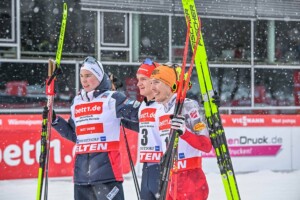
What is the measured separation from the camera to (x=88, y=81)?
6066 mm

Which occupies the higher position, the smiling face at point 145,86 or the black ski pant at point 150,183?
the smiling face at point 145,86

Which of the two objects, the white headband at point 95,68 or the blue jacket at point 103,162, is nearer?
the blue jacket at point 103,162

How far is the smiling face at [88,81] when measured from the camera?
6078mm

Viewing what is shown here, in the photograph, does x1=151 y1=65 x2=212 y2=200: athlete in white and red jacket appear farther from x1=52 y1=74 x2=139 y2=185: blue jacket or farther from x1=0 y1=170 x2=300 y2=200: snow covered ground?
x1=0 y1=170 x2=300 y2=200: snow covered ground

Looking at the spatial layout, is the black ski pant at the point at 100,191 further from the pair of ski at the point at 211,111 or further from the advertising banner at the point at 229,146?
the advertising banner at the point at 229,146

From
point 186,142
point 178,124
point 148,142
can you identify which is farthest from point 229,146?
point 178,124

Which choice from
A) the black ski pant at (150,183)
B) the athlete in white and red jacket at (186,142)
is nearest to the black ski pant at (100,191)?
the black ski pant at (150,183)

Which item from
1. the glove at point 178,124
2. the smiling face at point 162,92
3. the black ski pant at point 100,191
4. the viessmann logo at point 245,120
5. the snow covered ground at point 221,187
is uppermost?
the smiling face at point 162,92

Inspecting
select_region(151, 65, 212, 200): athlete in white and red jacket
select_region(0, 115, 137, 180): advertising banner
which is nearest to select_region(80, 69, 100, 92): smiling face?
select_region(151, 65, 212, 200): athlete in white and red jacket

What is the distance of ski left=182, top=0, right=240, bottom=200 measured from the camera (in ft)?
15.7

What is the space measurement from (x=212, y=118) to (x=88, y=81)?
5.06ft

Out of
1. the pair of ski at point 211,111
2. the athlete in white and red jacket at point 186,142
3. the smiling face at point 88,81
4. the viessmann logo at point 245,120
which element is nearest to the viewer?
the pair of ski at point 211,111

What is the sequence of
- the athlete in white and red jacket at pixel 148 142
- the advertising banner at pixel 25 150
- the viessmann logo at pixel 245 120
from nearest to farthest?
the athlete in white and red jacket at pixel 148 142
the advertising banner at pixel 25 150
the viessmann logo at pixel 245 120

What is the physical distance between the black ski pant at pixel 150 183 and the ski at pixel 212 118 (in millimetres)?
1445
